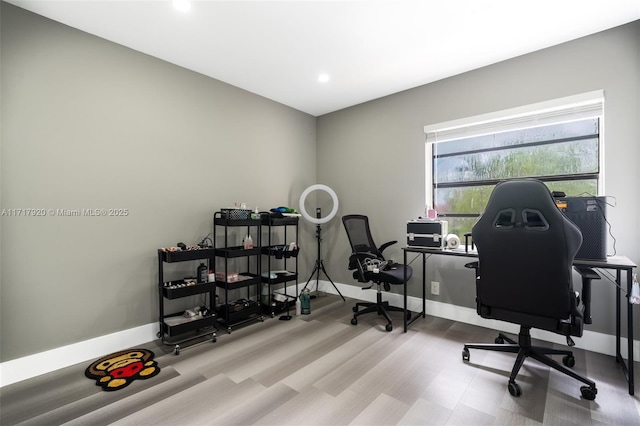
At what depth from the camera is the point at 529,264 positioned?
6.01 feet

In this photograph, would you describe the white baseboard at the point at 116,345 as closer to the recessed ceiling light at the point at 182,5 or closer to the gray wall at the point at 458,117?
the gray wall at the point at 458,117

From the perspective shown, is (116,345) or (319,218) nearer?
(116,345)

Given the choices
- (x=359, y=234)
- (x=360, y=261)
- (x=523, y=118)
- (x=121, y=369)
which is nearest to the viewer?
(x=121, y=369)

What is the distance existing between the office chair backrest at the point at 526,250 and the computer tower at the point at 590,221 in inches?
21.3

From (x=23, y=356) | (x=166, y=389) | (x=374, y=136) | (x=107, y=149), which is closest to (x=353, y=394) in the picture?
(x=166, y=389)

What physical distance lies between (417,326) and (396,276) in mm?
607

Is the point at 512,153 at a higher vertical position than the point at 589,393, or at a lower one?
higher

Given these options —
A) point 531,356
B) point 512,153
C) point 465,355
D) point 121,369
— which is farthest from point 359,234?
point 121,369

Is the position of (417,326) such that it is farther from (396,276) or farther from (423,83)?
(423,83)

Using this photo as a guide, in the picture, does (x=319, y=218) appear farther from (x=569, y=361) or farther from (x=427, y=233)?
(x=569, y=361)

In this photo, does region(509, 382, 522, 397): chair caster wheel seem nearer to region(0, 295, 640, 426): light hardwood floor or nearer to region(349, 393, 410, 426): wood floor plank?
region(0, 295, 640, 426): light hardwood floor

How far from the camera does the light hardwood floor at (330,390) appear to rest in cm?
166

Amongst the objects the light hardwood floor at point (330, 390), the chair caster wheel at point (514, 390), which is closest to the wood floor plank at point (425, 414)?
the light hardwood floor at point (330, 390)

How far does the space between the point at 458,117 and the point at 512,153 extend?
657 mm
